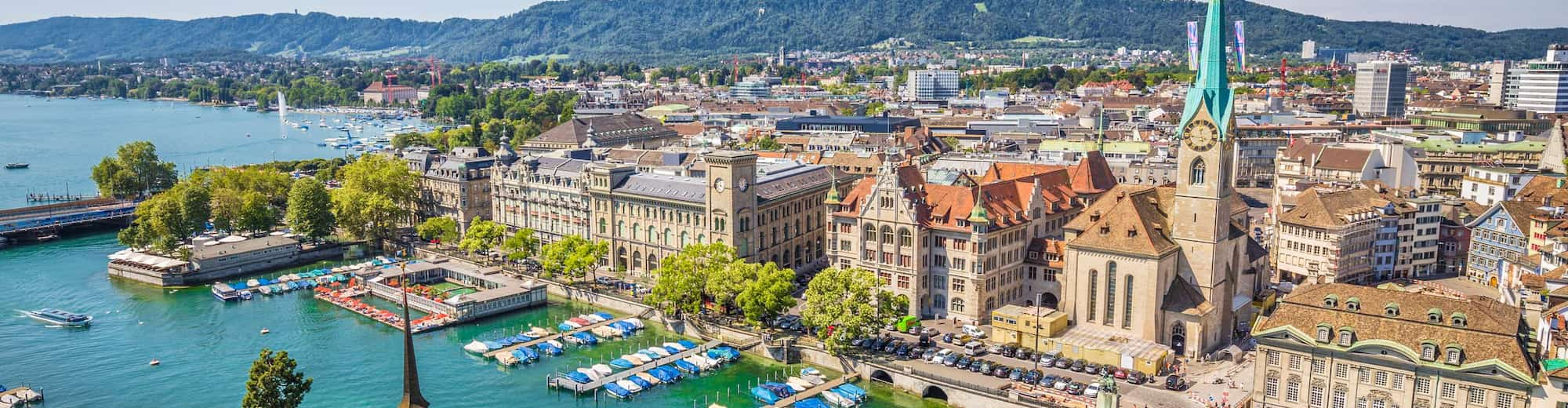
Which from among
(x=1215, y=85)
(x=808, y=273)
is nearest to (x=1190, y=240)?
(x=1215, y=85)

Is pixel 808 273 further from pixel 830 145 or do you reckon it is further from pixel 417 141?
pixel 417 141

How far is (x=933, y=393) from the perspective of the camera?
6700 cm

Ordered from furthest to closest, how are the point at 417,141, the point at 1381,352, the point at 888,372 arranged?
the point at 417,141, the point at 888,372, the point at 1381,352

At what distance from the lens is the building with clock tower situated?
229 ft

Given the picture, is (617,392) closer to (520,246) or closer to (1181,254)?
(520,246)

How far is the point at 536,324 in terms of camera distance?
85500 millimetres

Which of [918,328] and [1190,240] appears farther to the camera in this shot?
[918,328]

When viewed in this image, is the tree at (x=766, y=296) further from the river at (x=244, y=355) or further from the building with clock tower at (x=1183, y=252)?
the building with clock tower at (x=1183, y=252)

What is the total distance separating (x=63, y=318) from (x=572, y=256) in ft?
130

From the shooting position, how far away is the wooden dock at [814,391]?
65188 mm

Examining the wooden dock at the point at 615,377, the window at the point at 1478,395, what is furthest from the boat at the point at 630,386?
the window at the point at 1478,395

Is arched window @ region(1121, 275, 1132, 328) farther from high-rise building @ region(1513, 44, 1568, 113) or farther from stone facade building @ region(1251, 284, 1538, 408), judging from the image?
high-rise building @ region(1513, 44, 1568, 113)

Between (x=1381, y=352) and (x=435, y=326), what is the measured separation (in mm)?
63473

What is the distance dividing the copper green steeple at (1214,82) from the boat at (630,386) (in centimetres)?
3866
